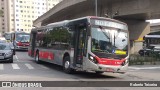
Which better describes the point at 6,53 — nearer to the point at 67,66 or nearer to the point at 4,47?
the point at 4,47

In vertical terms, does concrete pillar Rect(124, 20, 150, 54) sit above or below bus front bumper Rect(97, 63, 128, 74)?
above

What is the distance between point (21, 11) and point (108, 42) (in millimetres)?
123862

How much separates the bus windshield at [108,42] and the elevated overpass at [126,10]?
1588 cm

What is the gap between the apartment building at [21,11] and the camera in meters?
135

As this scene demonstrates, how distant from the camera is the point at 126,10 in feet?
113

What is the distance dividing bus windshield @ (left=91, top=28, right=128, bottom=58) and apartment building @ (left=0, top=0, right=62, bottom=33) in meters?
122

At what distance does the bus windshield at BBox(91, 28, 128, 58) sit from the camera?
15.5 m

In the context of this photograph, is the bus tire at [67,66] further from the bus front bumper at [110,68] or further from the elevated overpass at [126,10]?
the elevated overpass at [126,10]

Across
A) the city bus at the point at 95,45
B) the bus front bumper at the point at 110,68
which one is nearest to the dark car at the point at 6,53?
the city bus at the point at 95,45

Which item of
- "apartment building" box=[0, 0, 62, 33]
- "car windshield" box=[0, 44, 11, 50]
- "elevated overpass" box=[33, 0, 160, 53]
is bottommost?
"car windshield" box=[0, 44, 11, 50]

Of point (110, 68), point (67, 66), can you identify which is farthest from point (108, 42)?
point (67, 66)

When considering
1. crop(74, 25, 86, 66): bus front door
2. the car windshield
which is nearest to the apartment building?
the car windshield

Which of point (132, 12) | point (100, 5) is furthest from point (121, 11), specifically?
point (100, 5)

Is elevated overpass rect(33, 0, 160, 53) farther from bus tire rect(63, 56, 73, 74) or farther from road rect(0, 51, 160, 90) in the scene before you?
bus tire rect(63, 56, 73, 74)
